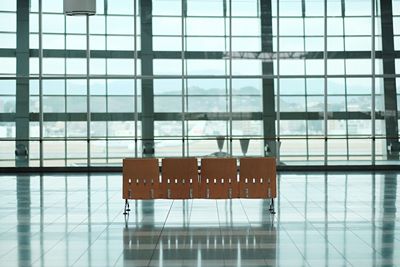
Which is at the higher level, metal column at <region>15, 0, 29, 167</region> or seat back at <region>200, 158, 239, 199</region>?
metal column at <region>15, 0, 29, 167</region>

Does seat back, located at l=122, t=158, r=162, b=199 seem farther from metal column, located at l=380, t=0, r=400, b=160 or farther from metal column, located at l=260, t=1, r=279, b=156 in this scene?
metal column, located at l=380, t=0, r=400, b=160

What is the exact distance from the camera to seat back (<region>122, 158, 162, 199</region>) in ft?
Result: 46.1

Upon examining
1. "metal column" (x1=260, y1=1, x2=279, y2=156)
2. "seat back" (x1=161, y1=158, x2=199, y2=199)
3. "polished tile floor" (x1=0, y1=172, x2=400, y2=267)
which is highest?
"metal column" (x1=260, y1=1, x2=279, y2=156)

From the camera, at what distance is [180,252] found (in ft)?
33.2

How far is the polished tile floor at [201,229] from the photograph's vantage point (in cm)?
968

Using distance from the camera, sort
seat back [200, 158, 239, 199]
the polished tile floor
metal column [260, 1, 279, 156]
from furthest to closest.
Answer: metal column [260, 1, 279, 156], seat back [200, 158, 239, 199], the polished tile floor

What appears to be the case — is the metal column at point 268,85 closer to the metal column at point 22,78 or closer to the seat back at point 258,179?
the metal column at point 22,78

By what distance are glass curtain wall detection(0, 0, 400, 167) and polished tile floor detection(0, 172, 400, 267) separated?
815cm

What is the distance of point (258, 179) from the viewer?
554 inches

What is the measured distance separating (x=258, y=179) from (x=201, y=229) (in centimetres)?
222

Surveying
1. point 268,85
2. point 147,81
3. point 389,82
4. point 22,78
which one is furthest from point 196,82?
point 389,82

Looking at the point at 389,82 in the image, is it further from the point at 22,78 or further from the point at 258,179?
the point at 258,179

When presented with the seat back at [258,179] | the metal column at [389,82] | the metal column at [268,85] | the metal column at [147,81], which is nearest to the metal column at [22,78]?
the metal column at [147,81]

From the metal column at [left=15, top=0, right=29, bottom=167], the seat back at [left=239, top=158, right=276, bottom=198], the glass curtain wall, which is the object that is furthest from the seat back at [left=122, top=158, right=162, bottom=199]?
the metal column at [left=15, top=0, right=29, bottom=167]
